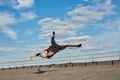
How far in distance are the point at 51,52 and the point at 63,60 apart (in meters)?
8.53

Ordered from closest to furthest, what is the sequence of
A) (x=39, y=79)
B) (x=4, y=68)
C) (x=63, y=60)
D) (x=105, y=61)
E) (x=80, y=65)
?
(x=39, y=79) → (x=105, y=61) → (x=80, y=65) → (x=63, y=60) → (x=4, y=68)

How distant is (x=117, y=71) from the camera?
25359 mm

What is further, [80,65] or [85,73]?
[80,65]

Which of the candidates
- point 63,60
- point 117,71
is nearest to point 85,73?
point 117,71

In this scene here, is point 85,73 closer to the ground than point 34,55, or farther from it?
closer to the ground

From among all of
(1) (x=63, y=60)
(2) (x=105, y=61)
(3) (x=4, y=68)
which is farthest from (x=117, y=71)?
(3) (x=4, y=68)

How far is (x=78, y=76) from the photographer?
2614cm

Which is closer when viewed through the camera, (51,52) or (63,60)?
(51,52)

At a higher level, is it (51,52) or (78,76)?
(51,52)

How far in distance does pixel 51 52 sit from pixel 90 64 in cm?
657

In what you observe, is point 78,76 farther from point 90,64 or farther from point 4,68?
point 4,68

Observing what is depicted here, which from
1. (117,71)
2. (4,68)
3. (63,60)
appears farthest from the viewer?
(4,68)

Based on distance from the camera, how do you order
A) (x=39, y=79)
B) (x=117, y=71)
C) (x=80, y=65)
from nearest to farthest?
(x=117, y=71) → (x=39, y=79) → (x=80, y=65)

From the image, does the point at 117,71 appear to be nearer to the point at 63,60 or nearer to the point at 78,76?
the point at 78,76
